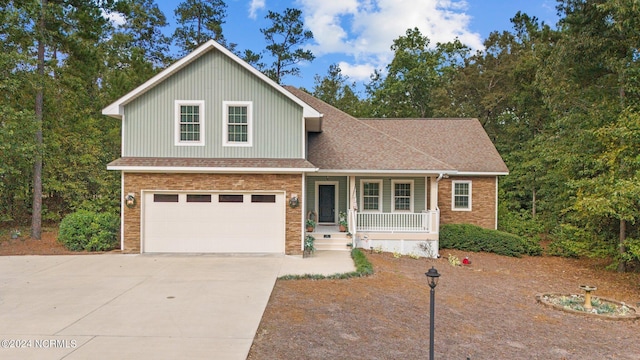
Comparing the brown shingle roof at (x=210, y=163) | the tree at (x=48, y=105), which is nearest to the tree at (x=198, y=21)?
the tree at (x=48, y=105)

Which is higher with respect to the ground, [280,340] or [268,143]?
[268,143]

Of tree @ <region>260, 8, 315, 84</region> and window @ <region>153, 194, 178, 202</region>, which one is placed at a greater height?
tree @ <region>260, 8, 315, 84</region>

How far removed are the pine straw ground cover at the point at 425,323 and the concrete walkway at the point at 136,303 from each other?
2.06ft

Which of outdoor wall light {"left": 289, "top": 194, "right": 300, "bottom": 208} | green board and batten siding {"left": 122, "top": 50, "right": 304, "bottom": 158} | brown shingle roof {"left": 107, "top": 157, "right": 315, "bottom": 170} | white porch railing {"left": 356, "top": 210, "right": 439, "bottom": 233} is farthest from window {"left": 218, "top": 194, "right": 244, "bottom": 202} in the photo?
white porch railing {"left": 356, "top": 210, "right": 439, "bottom": 233}

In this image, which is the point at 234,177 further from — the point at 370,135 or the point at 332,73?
the point at 332,73

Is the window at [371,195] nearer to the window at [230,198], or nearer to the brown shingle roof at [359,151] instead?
the brown shingle roof at [359,151]

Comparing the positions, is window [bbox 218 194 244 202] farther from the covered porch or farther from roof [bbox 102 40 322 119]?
roof [bbox 102 40 322 119]

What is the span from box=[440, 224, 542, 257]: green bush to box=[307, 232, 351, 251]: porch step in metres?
4.61

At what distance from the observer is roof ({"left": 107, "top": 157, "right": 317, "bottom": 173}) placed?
1184 centimetres

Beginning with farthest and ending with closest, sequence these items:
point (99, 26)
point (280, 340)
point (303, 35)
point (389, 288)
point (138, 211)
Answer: point (303, 35) < point (99, 26) < point (138, 211) < point (389, 288) < point (280, 340)

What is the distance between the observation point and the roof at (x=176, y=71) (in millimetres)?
12133

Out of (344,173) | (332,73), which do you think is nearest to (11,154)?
(344,173)

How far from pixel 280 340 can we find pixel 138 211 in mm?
8482

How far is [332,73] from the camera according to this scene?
132 feet
